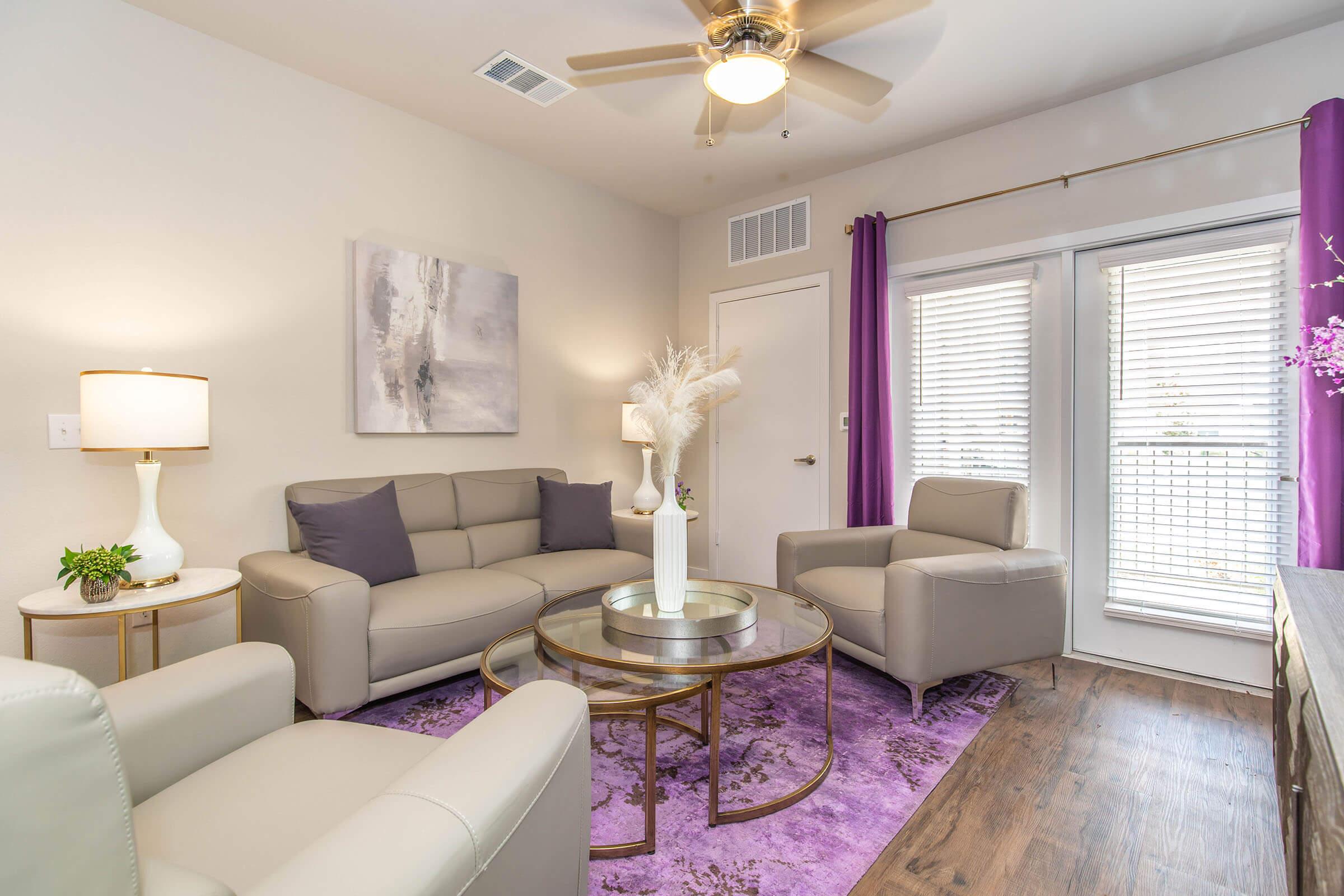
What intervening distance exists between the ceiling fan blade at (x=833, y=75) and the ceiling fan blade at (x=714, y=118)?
0.47m

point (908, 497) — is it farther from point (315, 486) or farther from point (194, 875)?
point (194, 875)

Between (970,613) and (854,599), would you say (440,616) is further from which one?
(970,613)

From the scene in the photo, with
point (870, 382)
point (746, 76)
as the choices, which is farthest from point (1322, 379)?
point (746, 76)

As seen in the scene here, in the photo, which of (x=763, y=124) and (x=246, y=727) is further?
(x=763, y=124)

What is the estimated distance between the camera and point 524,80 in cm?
300

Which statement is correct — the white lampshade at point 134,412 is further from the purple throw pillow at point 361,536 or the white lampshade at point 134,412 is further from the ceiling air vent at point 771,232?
the ceiling air vent at point 771,232

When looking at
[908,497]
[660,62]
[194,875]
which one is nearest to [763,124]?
[660,62]

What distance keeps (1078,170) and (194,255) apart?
403 cm

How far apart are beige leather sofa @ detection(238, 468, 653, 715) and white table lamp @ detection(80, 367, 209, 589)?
350mm

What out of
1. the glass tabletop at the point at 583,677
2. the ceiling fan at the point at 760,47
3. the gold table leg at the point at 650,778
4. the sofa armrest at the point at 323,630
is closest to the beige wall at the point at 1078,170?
the ceiling fan at the point at 760,47

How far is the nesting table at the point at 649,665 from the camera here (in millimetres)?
1700

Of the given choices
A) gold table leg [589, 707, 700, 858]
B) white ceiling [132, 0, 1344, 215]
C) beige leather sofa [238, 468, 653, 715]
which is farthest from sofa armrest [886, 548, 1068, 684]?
white ceiling [132, 0, 1344, 215]

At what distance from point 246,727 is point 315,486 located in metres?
1.72

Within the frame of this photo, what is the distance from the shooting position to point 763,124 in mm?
3414
